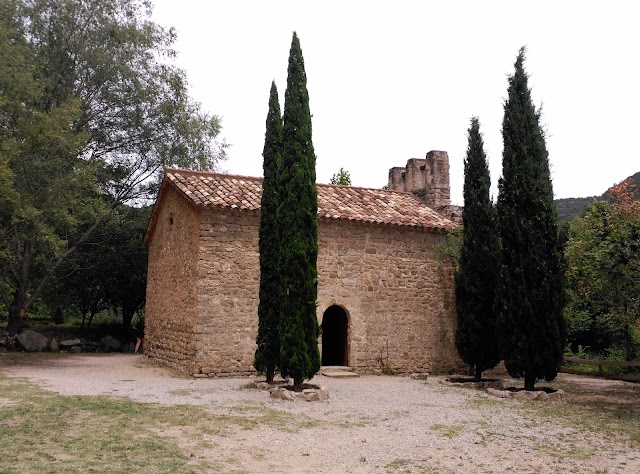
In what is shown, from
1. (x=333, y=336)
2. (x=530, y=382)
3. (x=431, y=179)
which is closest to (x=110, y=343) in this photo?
(x=333, y=336)

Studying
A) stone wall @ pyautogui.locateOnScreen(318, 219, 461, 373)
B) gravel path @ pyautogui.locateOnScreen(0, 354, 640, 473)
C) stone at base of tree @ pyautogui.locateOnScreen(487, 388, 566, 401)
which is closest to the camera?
gravel path @ pyautogui.locateOnScreen(0, 354, 640, 473)

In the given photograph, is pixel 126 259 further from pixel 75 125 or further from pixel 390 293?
pixel 390 293

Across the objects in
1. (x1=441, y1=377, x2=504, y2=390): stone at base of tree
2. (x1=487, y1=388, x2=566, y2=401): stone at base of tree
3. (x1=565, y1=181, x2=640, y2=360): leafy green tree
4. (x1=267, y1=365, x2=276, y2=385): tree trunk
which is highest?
(x1=565, y1=181, x2=640, y2=360): leafy green tree

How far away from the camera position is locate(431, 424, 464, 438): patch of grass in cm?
771

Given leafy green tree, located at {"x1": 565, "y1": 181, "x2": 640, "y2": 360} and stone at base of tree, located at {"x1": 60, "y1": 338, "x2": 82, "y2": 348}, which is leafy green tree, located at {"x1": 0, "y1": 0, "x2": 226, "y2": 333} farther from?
leafy green tree, located at {"x1": 565, "y1": 181, "x2": 640, "y2": 360}

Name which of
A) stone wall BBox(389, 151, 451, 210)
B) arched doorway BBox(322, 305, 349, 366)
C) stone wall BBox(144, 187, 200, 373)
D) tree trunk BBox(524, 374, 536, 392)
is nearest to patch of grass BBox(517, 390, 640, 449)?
tree trunk BBox(524, 374, 536, 392)

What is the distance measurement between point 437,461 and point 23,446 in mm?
4784

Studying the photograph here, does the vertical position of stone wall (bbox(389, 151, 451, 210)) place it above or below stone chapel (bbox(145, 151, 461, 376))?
above

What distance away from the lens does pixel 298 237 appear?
1138 cm

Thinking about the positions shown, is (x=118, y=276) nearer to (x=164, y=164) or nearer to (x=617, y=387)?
(x=164, y=164)

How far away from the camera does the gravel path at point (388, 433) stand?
6.13 m

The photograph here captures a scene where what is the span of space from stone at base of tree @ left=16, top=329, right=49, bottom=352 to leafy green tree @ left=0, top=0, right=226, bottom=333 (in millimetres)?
654

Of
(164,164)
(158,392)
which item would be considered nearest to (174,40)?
(164,164)

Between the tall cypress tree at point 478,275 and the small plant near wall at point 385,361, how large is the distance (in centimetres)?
212
